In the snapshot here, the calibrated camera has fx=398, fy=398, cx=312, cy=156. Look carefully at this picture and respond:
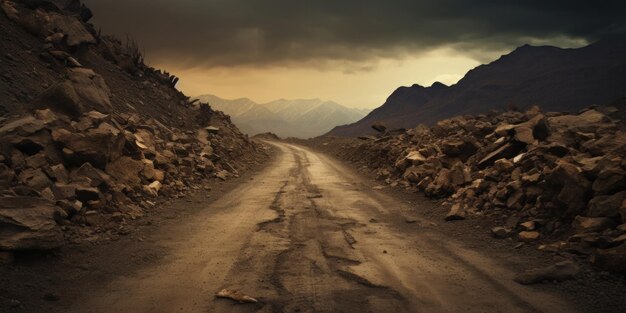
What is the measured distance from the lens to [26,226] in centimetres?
607

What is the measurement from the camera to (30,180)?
785 centimetres

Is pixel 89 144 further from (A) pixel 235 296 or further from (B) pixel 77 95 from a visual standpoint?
(A) pixel 235 296

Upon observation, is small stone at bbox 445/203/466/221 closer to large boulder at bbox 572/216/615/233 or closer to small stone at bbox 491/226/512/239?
small stone at bbox 491/226/512/239

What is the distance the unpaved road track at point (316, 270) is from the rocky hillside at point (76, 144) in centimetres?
175

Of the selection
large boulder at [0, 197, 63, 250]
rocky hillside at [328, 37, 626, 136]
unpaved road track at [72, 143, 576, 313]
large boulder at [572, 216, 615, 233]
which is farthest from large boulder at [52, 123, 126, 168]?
rocky hillside at [328, 37, 626, 136]

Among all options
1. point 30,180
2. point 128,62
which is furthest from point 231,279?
point 128,62

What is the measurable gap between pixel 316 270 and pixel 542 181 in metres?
6.01

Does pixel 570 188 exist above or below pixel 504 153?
below

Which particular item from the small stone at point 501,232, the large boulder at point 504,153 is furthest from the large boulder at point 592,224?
the large boulder at point 504,153

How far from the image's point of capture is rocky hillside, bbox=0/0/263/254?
24.2 ft

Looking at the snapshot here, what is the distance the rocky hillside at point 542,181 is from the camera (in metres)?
6.91

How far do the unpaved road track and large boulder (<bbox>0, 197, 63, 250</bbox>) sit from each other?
4.64 ft

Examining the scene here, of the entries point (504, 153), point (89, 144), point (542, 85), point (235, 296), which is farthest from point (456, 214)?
→ point (542, 85)

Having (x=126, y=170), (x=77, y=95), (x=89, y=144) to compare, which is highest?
(x=77, y=95)
